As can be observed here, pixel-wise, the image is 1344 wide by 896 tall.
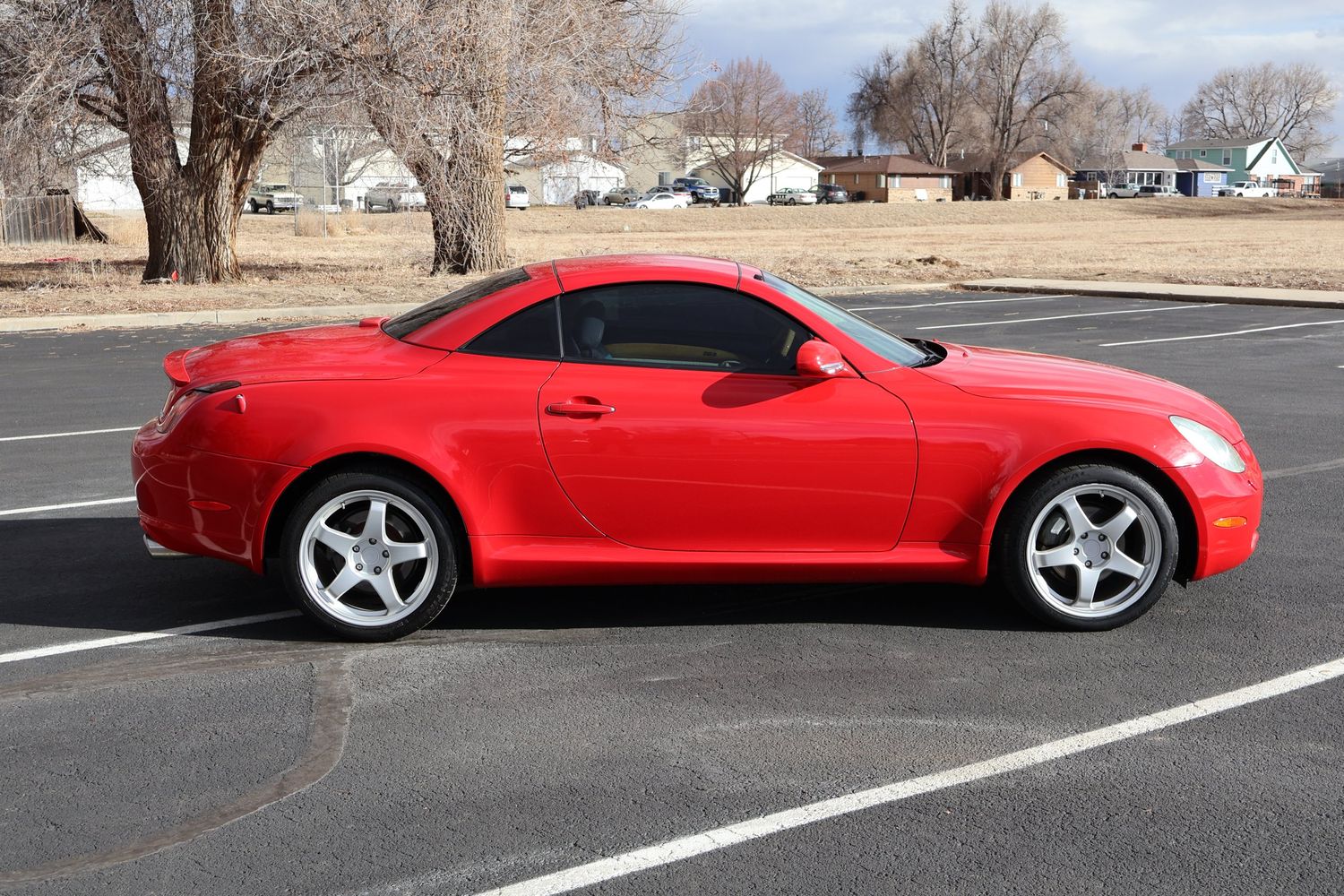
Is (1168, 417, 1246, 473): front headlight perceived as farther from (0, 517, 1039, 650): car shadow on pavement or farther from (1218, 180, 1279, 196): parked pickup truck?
(1218, 180, 1279, 196): parked pickup truck

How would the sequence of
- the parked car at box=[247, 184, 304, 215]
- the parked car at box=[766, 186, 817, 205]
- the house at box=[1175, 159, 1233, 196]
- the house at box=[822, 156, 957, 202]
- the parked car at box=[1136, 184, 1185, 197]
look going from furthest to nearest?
the house at box=[1175, 159, 1233, 196] → the parked car at box=[1136, 184, 1185, 197] → the house at box=[822, 156, 957, 202] → the parked car at box=[766, 186, 817, 205] → the parked car at box=[247, 184, 304, 215]

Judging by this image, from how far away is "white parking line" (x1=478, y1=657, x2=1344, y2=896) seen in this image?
134 inches

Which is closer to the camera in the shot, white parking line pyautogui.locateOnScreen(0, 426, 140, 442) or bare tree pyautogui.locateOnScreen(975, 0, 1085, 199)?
white parking line pyautogui.locateOnScreen(0, 426, 140, 442)

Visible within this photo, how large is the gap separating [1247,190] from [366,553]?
14208 centimetres

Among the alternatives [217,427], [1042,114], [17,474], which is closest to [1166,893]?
[217,427]

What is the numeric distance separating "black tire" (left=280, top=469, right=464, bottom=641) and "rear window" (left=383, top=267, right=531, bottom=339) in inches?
28.8

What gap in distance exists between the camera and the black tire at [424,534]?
16.3ft

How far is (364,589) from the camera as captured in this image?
5086mm

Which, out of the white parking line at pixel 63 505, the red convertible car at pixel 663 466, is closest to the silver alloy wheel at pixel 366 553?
the red convertible car at pixel 663 466

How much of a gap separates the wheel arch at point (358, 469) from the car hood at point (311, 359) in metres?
0.32

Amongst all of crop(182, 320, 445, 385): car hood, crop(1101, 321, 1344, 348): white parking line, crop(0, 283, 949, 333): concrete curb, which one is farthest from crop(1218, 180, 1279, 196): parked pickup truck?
crop(182, 320, 445, 385): car hood

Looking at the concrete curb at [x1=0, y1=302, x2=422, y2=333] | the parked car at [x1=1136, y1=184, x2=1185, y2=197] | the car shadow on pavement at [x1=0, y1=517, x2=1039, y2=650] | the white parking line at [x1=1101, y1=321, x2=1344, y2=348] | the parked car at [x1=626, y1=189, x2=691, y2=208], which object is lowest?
the car shadow on pavement at [x1=0, y1=517, x2=1039, y2=650]

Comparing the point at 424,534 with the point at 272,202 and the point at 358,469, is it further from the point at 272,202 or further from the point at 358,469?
the point at 272,202

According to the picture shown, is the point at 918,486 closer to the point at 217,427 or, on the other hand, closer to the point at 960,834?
the point at 960,834
